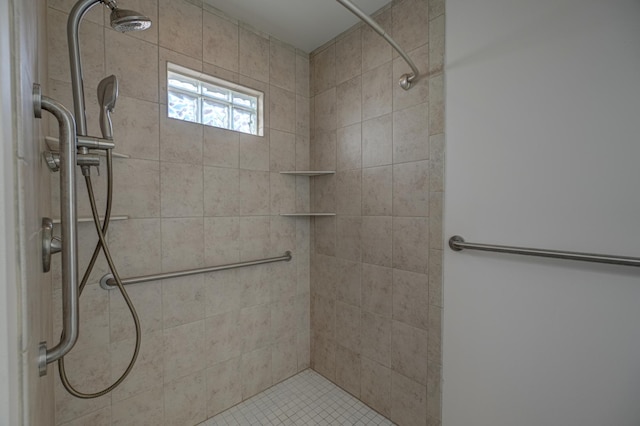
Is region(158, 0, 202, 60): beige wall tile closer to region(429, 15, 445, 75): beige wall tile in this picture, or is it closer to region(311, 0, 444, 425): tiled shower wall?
region(311, 0, 444, 425): tiled shower wall

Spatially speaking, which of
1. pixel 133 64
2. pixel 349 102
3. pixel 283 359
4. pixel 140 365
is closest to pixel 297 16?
pixel 349 102

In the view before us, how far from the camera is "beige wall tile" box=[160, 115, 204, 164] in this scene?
4.42 feet

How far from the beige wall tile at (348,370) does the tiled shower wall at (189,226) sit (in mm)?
318

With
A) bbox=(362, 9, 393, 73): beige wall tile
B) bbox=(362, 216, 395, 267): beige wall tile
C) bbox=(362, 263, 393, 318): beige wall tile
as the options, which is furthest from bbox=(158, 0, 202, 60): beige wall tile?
bbox=(362, 263, 393, 318): beige wall tile

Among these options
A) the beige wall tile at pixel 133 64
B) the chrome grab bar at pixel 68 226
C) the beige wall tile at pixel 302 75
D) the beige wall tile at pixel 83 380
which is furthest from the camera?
the beige wall tile at pixel 302 75

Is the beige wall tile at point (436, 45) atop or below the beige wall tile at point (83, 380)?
atop

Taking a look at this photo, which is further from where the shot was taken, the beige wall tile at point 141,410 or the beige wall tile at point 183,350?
the beige wall tile at point 183,350

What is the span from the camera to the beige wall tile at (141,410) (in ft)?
4.04

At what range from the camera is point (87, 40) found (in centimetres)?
114

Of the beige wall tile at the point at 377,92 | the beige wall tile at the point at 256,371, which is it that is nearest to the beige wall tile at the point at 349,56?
the beige wall tile at the point at 377,92

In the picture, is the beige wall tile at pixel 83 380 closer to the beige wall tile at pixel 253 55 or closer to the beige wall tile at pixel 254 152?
the beige wall tile at pixel 254 152

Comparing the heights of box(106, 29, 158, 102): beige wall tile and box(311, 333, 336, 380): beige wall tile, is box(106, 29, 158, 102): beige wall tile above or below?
above

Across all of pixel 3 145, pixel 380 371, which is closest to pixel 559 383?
pixel 380 371

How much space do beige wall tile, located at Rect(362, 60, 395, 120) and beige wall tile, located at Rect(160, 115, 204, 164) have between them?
3.28 feet
